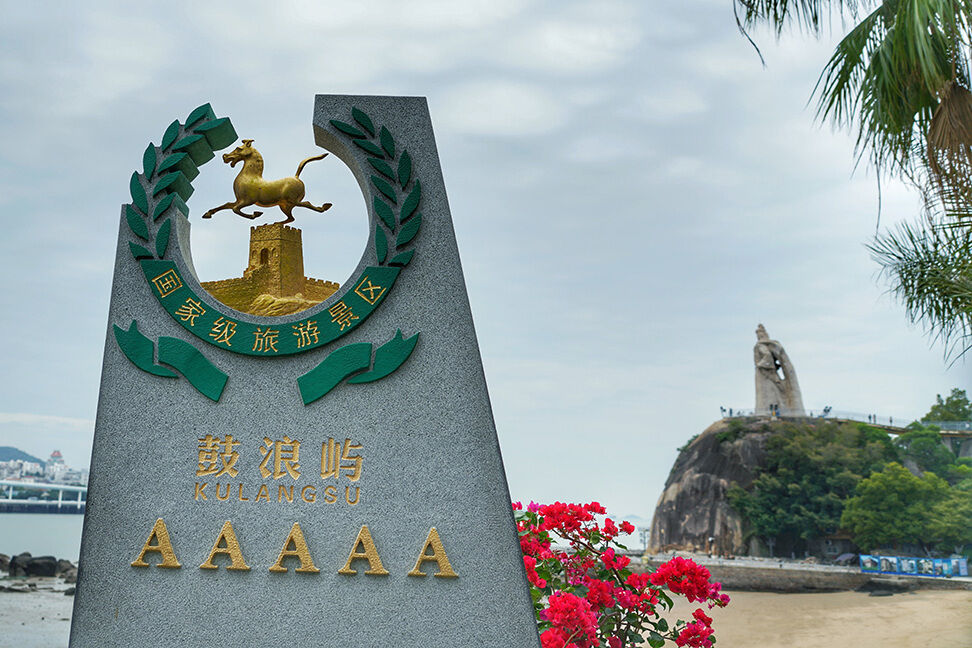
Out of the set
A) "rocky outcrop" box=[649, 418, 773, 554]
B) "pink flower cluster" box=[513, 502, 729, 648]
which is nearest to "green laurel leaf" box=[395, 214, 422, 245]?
"pink flower cluster" box=[513, 502, 729, 648]

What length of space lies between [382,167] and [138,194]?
1.27 meters

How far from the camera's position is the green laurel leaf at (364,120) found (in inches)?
157

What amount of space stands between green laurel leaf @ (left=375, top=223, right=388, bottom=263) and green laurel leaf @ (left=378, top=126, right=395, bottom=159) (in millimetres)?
399

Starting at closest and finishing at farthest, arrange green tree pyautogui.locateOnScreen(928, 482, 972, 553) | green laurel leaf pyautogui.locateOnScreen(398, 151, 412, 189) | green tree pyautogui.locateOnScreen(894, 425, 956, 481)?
green laurel leaf pyautogui.locateOnScreen(398, 151, 412, 189) → green tree pyautogui.locateOnScreen(928, 482, 972, 553) → green tree pyautogui.locateOnScreen(894, 425, 956, 481)

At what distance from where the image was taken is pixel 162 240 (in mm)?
4012

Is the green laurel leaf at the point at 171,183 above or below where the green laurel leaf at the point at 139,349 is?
above

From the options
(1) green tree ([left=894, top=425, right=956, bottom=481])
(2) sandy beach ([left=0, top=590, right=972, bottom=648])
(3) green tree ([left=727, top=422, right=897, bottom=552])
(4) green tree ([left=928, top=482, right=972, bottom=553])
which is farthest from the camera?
(1) green tree ([left=894, top=425, right=956, bottom=481])

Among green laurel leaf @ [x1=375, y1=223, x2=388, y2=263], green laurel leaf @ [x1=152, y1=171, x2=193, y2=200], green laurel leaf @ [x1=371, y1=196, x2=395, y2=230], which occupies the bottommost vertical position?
green laurel leaf @ [x1=375, y1=223, x2=388, y2=263]

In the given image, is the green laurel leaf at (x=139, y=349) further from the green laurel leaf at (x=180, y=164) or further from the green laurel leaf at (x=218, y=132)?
the green laurel leaf at (x=218, y=132)

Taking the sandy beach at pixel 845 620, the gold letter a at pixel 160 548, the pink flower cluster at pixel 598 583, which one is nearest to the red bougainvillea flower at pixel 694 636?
the pink flower cluster at pixel 598 583

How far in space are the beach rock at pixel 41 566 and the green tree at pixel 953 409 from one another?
3506 cm

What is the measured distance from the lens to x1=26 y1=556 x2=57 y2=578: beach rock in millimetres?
22984

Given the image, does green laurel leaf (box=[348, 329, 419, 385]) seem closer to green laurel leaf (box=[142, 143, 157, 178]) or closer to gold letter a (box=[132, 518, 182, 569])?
gold letter a (box=[132, 518, 182, 569])

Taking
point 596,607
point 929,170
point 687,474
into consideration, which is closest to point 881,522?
point 687,474
